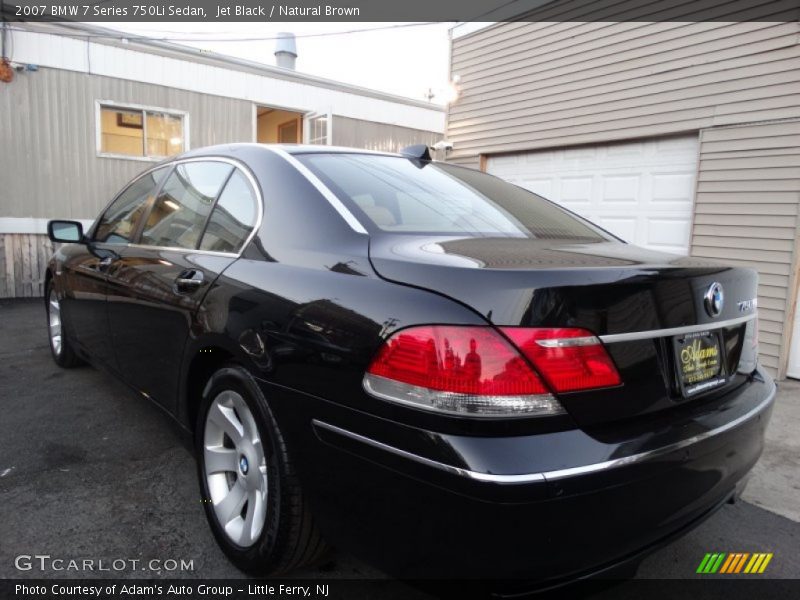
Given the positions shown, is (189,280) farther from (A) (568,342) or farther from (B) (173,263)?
(A) (568,342)

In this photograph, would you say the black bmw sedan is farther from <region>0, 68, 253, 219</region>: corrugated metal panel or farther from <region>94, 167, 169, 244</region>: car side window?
<region>0, 68, 253, 219</region>: corrugated metal panel

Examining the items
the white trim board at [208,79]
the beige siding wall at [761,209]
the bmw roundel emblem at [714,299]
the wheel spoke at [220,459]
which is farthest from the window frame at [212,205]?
the white trim board at [208,79]

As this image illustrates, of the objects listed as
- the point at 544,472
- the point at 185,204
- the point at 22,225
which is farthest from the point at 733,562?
the point at 22,225

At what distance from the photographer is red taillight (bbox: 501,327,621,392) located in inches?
53.7

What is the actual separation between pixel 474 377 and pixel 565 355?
0.77 feet

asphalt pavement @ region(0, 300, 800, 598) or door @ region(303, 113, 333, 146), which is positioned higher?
door @ region(303, 113, 333, 146)

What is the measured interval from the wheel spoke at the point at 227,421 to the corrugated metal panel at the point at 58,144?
338 inches

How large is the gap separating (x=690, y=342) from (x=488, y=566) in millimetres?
884

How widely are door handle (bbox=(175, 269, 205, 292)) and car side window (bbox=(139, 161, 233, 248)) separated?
17 cm

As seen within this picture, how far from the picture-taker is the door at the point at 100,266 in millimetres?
3201

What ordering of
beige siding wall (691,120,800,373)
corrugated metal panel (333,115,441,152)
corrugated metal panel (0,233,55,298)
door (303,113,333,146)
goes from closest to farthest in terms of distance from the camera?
beige siding wall (691,120,800,373), corrugated metal panel (0,233,55,298), door (303,113,333,146), corrugated metal panel (333,115,441,152)

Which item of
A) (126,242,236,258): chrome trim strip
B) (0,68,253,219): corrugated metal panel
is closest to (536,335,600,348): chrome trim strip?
(126,242,236,258): chrome trim strip

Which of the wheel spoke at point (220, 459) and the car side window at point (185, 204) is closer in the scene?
the wheel spoke at point (220, 459)

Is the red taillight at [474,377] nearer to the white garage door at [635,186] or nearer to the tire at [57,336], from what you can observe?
the tire at [57,336]
